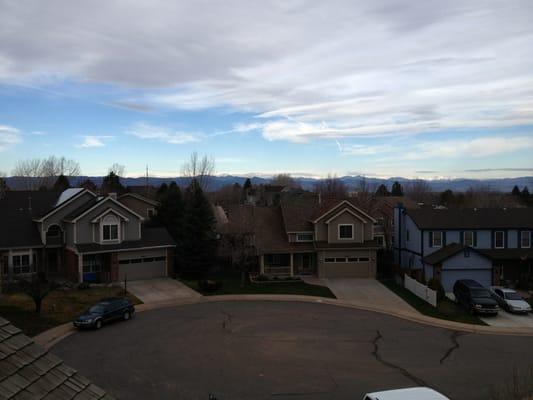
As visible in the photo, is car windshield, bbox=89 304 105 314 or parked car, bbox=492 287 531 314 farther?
parked car, bbox=492 287 531 314

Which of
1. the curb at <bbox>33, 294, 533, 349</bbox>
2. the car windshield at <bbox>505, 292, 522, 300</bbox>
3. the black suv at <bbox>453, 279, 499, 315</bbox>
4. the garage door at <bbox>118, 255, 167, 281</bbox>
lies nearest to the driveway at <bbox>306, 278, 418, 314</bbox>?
the curb at <bbox>33, 294, 533, 349</bbox>

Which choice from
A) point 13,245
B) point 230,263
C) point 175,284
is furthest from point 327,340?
point 13,245

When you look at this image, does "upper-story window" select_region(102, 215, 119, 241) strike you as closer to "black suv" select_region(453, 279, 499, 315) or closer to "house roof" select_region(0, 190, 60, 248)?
"house roof" select_region(0, 190, 60, 248)

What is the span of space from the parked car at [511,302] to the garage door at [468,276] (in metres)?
4.06

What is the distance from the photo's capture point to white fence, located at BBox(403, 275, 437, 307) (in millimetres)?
29900

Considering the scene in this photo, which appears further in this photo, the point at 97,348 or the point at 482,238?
the point at 482,238

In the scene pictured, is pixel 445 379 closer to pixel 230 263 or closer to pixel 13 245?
pixel 230 263

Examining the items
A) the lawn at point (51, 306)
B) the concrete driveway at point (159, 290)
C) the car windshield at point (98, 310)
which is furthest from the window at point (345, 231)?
the car windshield at point (98, 310)

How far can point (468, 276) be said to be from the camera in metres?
34.9

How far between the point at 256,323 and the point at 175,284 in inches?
477

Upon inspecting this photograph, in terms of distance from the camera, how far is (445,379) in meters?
17.7

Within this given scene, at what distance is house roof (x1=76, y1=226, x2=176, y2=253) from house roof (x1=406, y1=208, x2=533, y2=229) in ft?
68.4

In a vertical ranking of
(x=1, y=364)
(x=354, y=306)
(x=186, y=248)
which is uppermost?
(x=1, y=364)

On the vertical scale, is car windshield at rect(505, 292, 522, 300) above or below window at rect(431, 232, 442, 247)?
below
